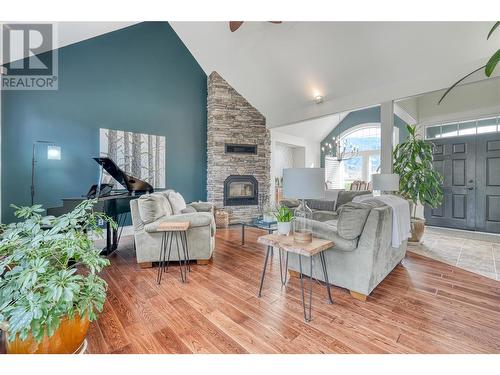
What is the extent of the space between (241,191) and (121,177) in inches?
120

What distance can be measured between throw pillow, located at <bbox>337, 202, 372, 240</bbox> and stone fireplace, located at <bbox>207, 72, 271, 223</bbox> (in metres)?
4.10

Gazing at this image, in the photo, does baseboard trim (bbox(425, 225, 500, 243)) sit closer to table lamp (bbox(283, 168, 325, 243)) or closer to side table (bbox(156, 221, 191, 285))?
table lamp (bbox(283, 168, 325, 243))

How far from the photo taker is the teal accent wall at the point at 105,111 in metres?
3.87

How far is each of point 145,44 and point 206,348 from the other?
5.84 meters

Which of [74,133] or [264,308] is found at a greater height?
[74,133]

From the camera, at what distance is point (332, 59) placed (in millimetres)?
4258

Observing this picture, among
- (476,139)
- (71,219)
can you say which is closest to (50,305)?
(71,219)

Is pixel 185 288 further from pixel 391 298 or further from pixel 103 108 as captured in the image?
pixel 103 108

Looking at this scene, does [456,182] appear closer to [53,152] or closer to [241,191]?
[241,191]

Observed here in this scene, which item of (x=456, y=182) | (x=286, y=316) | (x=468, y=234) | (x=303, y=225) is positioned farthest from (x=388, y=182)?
(x=456, y=182)

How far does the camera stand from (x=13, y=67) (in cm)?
388
